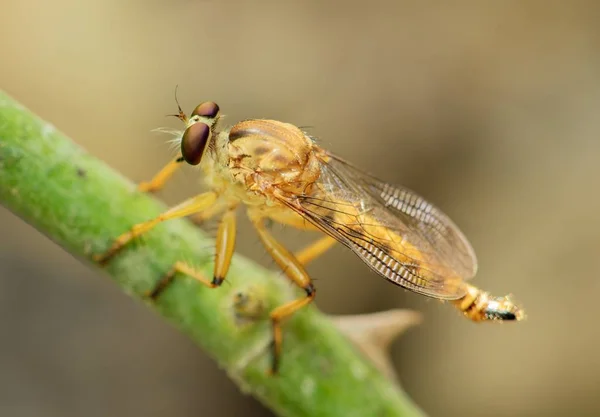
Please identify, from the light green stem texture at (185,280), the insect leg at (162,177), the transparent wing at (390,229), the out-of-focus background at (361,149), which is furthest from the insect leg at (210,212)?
the out-of-focus background at (361,149)

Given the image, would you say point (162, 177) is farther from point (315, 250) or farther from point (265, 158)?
point (315, 250)

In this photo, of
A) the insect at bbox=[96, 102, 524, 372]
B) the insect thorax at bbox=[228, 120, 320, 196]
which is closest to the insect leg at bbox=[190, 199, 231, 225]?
the insect at bbox=[96, 102, 524, 372]

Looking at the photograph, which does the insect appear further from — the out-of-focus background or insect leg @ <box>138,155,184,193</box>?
the out-of-focus background

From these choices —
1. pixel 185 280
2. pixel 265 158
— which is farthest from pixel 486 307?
pixel 185 280

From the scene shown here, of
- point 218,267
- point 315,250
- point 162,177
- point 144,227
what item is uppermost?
point 144,227

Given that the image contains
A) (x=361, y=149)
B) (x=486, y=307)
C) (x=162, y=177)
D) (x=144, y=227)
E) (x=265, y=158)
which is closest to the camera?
(x=144, y=227)

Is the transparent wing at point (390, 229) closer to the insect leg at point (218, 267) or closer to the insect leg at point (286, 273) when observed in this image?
the insect leg at point (286, 273)
